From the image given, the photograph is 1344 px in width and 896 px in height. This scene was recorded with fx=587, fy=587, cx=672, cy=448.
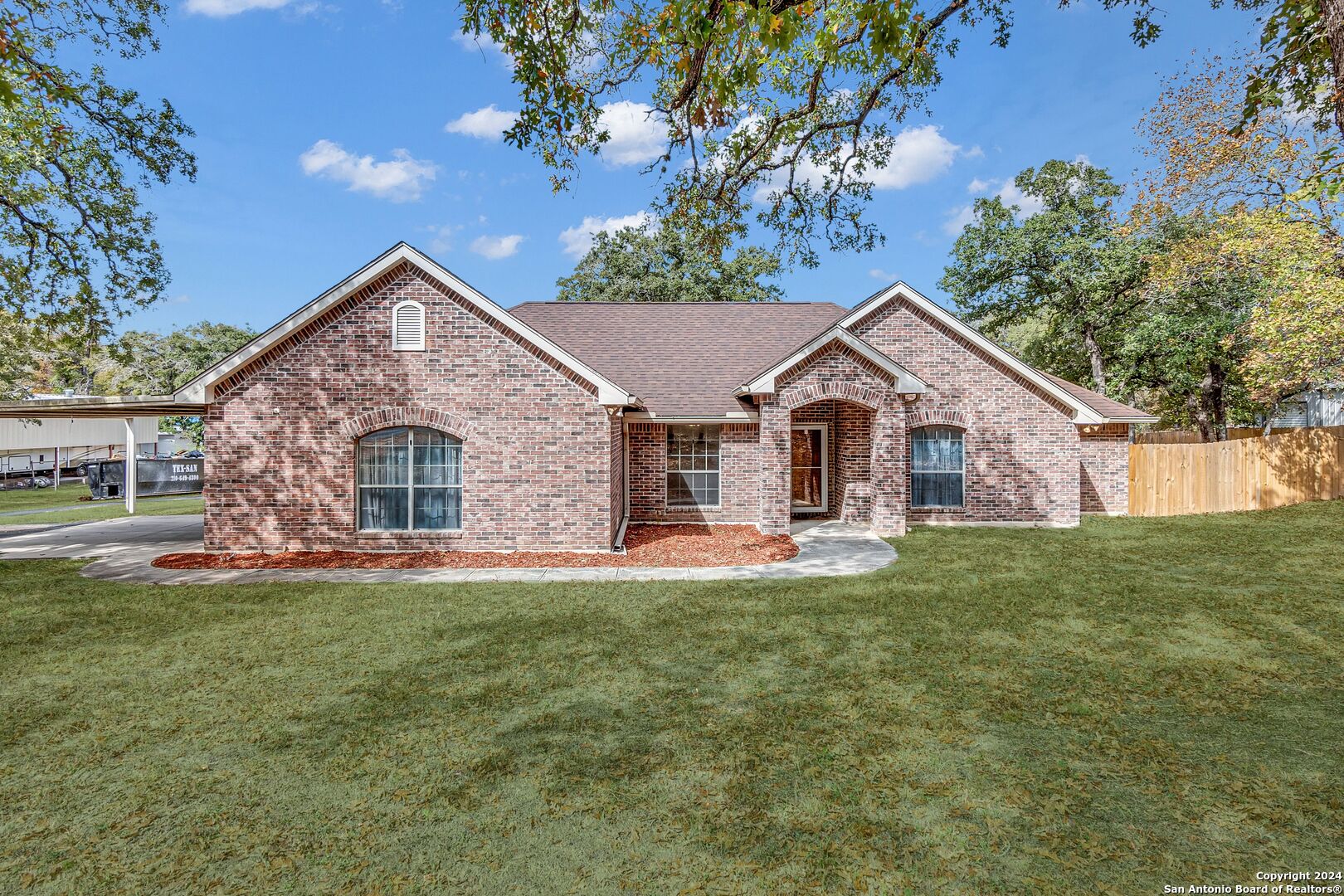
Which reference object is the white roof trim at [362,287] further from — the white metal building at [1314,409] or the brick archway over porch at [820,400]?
the white metal building at [1314,409]

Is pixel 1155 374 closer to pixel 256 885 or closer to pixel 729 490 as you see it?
pixel 729 490

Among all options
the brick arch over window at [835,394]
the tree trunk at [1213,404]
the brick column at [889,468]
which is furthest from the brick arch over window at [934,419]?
the tree trunk at [1213,404]

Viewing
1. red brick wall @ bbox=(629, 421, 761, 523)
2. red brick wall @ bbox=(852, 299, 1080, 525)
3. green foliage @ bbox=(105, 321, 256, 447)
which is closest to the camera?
red brick wall @ bbox=(852, 299, 1080, 525)

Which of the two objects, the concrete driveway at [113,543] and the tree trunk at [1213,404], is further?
the tree trunk at [1213,404]

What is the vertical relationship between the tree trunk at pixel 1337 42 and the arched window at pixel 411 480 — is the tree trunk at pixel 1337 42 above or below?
above

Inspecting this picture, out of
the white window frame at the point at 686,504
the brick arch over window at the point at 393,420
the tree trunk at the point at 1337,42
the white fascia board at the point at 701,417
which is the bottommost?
the white window frame at the point at 686,504

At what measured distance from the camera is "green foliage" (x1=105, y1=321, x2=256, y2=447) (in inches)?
1698

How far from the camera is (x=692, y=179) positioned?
9586 millimetres

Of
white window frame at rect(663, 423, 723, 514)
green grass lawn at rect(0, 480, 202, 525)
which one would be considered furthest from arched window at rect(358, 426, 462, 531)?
green grass lawn at rect(0, 480, 202, 525)

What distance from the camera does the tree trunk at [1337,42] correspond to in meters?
4.34

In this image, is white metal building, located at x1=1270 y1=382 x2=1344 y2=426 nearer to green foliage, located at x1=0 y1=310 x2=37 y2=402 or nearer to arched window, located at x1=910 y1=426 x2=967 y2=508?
arched window, located at x1=910 y1=426 x2=967 y2=508

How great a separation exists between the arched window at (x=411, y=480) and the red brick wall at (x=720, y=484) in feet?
16.1

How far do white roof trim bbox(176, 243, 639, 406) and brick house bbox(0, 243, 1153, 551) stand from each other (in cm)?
4

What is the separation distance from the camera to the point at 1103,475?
52.2 ft
